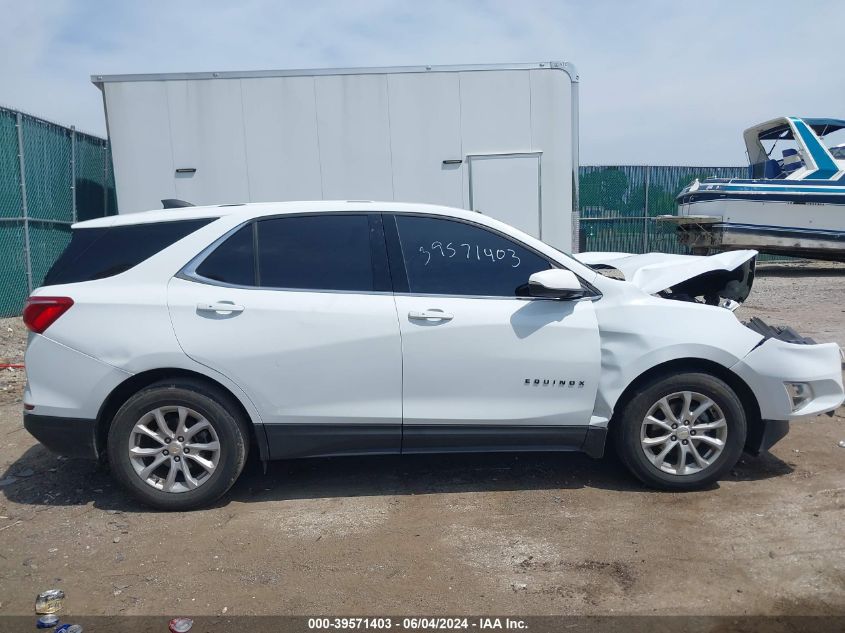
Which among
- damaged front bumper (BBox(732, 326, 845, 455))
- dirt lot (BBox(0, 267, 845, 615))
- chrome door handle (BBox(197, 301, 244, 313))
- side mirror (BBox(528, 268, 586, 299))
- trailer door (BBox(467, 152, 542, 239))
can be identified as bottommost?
dirt lot (BBox(0, 267, 845, 615))

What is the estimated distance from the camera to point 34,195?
32.9 ft

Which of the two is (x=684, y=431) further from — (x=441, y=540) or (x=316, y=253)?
(x=316, y=253)

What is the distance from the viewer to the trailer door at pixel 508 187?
812 cm

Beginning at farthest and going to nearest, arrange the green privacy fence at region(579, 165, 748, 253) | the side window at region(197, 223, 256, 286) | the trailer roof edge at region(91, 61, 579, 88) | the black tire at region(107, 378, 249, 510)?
1. the green privacy fence at region(579, 165, 748, 253)
2. the trailer roof edge at region(91, 61, 579, 88)
3. the side window at region(197, 223, 256, 286)
4. the black tire at region(107, 378, 249, 510)

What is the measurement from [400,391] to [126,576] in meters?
1.65

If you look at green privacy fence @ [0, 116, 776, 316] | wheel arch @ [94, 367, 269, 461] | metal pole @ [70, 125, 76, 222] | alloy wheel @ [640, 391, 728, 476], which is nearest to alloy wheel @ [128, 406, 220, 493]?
wheel arch @ [94, 367, 269, 461]

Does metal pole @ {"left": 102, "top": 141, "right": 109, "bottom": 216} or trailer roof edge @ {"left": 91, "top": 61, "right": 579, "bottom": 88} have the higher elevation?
trailer roof edge @ {"left": 91, "top": 61, "right": 579, "bottom": 88}

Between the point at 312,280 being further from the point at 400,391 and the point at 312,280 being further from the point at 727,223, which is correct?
the point at 727,223

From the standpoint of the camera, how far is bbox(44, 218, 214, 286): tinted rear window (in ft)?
13.2

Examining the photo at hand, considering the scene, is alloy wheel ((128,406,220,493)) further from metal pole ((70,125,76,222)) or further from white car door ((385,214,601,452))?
metal pole ((70,125,76,222))

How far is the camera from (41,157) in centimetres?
1024

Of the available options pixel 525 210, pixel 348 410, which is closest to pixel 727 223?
pixel 525 210

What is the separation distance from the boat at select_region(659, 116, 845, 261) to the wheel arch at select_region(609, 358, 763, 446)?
1167 cm

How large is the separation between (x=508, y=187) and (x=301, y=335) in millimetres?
4860
